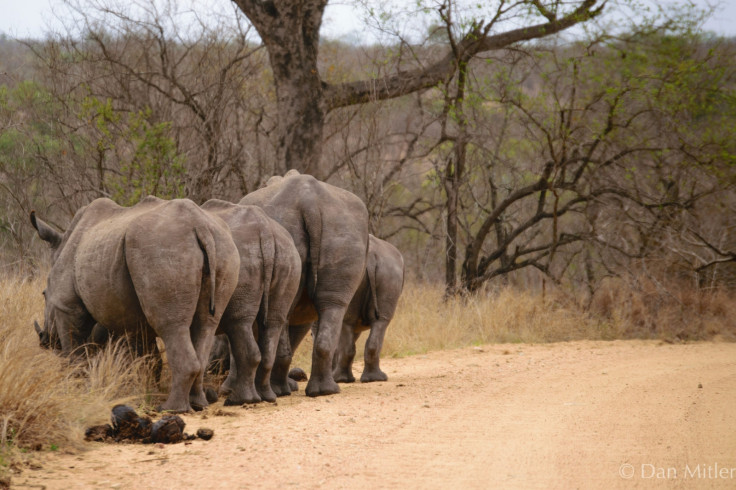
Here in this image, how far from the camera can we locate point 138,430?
17.8ft

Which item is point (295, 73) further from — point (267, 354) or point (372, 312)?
point (267, 354)

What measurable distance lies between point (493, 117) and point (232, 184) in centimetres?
1172

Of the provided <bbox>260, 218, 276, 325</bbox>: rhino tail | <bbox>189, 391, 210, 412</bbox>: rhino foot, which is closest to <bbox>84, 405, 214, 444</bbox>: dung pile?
<bbox>189, 391, 210, 412</bbox>: rhino foot

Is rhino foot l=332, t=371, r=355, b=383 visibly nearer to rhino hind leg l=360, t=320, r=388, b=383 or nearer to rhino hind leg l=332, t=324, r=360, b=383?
rhino hind leg l=332, t=324, r=360, b=383

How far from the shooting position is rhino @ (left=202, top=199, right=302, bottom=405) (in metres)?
6.95

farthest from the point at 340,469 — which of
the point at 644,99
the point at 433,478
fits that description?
the point at 644,99

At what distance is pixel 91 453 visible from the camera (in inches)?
197

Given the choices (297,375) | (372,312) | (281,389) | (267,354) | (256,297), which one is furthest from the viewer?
(297,375)

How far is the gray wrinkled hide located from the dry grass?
8.80 feet

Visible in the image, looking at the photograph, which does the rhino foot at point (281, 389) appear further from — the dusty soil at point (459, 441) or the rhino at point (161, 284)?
the rhino at point (161, 284)

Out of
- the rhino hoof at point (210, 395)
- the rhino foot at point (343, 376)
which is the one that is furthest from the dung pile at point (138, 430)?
the rhino foot at point (343, 376)

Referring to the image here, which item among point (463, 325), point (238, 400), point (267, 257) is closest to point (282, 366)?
point (238, 400)

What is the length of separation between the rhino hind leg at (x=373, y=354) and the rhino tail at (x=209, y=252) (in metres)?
2.95

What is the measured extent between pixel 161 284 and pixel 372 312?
11.1ft
